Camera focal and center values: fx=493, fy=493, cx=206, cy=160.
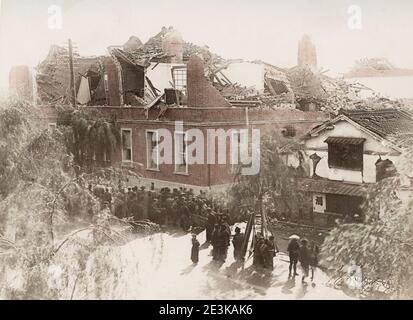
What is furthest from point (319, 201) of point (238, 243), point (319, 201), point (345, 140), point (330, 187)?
point (238, 243)

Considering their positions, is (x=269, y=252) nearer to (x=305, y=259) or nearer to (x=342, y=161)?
(x=305, y=259)

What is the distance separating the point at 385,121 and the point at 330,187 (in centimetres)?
52

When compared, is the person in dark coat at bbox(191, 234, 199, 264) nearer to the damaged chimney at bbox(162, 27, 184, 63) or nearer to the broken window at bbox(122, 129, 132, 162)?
the broken window at bbox(122, 129, 132, 162)

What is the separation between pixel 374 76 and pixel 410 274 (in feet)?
3.98

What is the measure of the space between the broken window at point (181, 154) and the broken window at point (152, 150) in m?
0.13

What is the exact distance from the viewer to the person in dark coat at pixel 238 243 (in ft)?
10.1

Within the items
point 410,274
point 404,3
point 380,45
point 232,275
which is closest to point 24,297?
point 232,275

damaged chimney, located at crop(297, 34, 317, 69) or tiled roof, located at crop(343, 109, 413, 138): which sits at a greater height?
damaged chimney, located at crop(297, 34, 317, 69)

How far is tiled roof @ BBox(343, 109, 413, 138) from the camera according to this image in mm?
2992

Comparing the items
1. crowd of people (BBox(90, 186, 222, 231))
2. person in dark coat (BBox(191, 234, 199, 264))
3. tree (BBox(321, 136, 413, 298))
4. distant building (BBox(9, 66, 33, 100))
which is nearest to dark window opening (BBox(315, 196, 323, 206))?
tree (BBox(321, 136, 413, 298))

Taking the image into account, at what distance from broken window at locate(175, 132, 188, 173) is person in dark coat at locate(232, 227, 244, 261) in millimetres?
506

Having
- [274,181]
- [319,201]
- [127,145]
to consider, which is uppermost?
[127,145]

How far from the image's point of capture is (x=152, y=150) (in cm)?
318

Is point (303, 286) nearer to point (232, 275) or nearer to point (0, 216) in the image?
point (232, 275)
